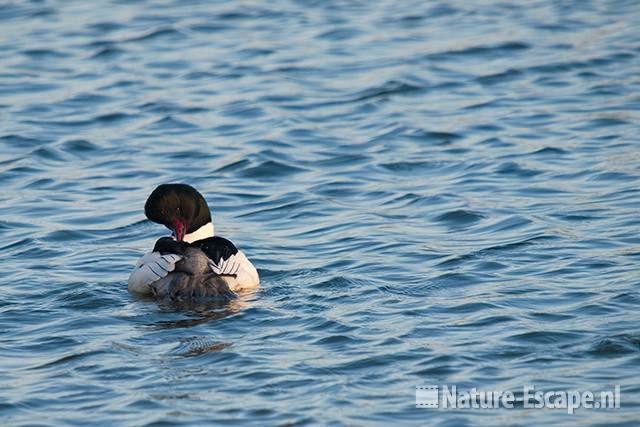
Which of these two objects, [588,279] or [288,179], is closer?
[588,279]

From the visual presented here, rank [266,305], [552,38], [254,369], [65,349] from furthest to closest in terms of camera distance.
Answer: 1. [552,38]
2. [266,305]
3. [65,349]
4. [254,369]

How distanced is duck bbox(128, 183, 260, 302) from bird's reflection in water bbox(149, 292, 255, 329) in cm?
4

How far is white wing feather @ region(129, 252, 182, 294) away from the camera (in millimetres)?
9680

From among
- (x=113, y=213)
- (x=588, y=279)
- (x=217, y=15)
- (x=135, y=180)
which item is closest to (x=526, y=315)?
(x=588, y=279)

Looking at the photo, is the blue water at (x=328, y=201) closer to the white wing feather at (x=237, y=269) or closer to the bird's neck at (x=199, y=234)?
the white wing feather at (x=237, y=269)

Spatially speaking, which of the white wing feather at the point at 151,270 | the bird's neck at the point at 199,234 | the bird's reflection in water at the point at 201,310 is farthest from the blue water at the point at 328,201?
the bird's neck at the point at 199,234

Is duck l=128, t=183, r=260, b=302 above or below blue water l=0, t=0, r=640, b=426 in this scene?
above

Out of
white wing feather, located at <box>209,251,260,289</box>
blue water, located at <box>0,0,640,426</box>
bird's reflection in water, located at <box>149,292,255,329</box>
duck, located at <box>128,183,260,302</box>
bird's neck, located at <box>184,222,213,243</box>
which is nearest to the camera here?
blue water, located at <box>0,0,640,426</box>

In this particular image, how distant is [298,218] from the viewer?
12.3 meters

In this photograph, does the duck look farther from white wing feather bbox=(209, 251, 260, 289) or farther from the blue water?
the blue water

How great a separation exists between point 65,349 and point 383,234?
378cm

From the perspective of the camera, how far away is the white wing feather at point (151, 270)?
9.68 m

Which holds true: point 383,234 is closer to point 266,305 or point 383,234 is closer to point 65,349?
point 266,305

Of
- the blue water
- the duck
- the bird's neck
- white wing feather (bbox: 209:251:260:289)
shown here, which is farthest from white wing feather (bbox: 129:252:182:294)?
the bird's neck
